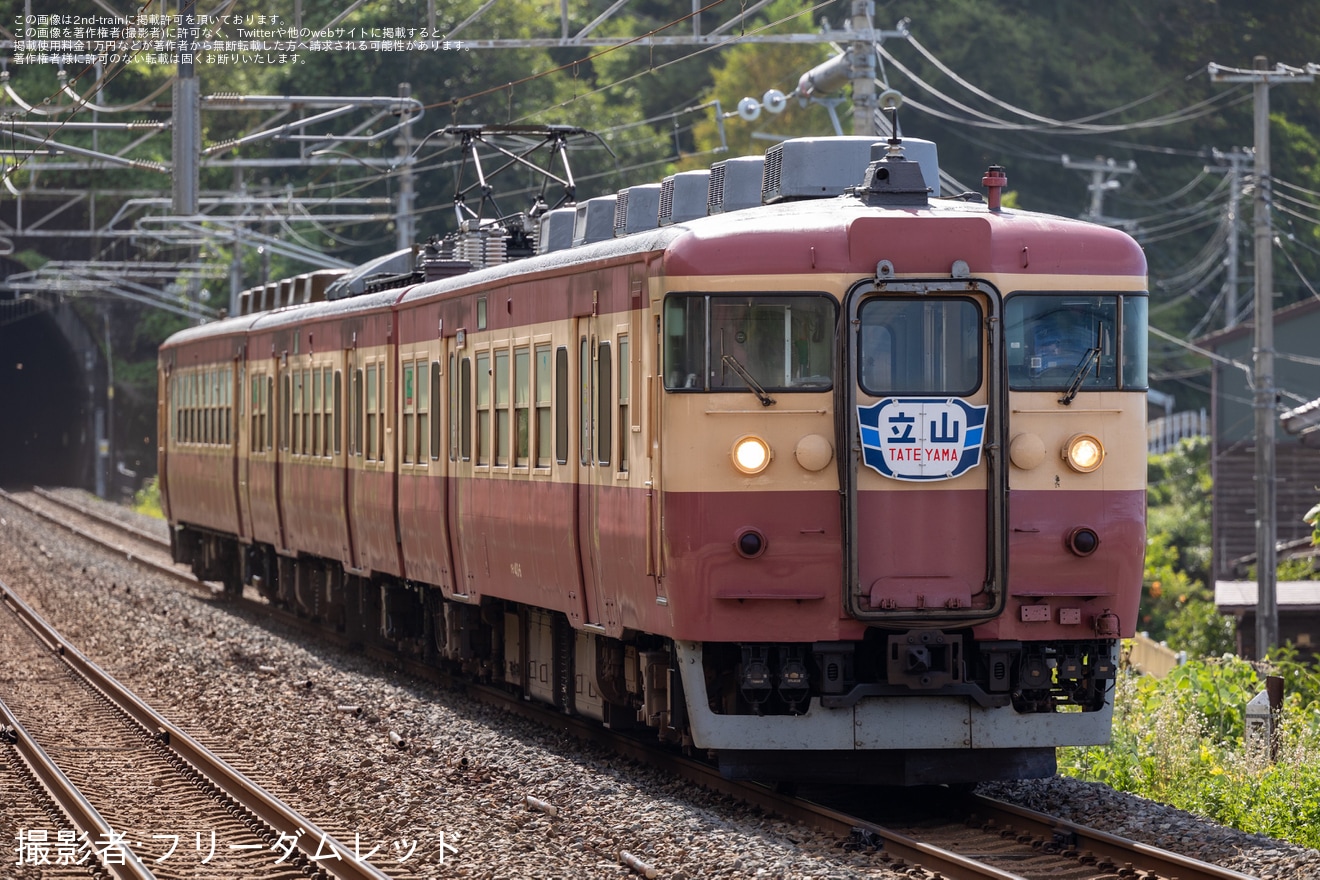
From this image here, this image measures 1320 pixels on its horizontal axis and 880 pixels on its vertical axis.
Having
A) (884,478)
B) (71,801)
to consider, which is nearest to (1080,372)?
(884,478)

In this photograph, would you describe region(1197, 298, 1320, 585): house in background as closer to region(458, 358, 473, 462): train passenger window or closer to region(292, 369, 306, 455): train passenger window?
region(292, 369, 306, 455): train passenger window

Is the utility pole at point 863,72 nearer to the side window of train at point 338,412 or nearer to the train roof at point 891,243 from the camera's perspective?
the side window of train at point 338,412

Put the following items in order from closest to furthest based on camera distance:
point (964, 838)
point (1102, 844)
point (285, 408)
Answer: point (1102, 844) < point (964, 838) < point (285, 408)

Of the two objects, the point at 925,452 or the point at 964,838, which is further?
the point at 925,452

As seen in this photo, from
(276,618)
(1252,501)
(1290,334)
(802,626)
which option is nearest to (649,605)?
(802,626)

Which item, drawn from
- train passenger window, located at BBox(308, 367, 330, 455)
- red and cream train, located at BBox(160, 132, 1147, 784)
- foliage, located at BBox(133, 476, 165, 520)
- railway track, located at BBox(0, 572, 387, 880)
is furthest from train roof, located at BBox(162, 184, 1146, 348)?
foliage, located at BBox(133, 476, 165, 520)

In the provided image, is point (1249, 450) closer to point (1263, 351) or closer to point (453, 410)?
point (1263, 351)

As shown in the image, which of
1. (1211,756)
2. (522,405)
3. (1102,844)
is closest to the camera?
(1102,844)

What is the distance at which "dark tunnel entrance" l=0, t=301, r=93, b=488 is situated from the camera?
59781 millimetres

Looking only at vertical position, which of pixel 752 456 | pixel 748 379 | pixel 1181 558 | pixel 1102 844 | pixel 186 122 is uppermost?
pixel 186 122

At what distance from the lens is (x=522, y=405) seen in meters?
13.1

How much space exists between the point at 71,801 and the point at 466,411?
A: 4253 mm

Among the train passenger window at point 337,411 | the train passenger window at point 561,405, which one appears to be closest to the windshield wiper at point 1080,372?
the train passenger window at point 561,405

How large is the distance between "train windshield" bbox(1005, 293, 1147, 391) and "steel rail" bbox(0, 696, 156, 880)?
448 cm
